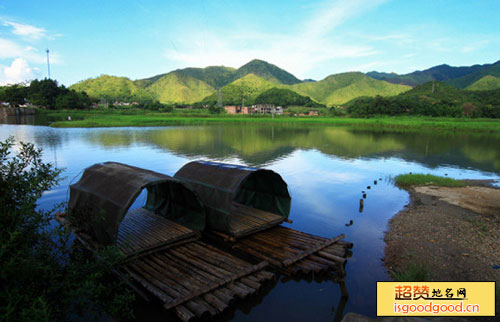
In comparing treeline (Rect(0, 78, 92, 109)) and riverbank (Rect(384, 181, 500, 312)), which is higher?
treeline (Rect(0, 78, 92, 109))

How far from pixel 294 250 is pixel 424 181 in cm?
1651

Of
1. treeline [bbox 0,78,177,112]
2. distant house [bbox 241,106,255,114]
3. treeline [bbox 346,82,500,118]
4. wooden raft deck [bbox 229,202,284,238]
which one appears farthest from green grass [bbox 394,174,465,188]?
distant house [bbox 241,106,255,114]

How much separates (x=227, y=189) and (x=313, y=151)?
1098 inches

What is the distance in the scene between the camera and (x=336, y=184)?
2192cm

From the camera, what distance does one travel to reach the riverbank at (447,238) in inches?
376

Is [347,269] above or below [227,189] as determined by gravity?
below

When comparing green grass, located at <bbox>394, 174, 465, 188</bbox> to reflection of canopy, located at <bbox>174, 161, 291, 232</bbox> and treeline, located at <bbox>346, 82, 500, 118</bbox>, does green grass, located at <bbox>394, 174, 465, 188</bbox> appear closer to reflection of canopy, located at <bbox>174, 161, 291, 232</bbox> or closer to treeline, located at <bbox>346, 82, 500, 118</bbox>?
reflection of canopy, located at <bbox>174, 161, 291, 232</bbox>

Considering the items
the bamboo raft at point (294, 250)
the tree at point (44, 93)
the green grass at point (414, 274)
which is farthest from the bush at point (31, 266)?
the tree at point (44, 93)

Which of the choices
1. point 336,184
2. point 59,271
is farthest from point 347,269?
point 336,184

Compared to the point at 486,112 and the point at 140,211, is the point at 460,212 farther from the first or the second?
A: the point at 486,112

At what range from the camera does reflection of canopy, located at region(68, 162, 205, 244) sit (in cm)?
914

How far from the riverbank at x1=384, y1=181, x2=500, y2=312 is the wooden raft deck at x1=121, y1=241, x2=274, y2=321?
5397mm

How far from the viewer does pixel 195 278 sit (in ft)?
27.9

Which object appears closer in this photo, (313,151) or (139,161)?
(139,161)
